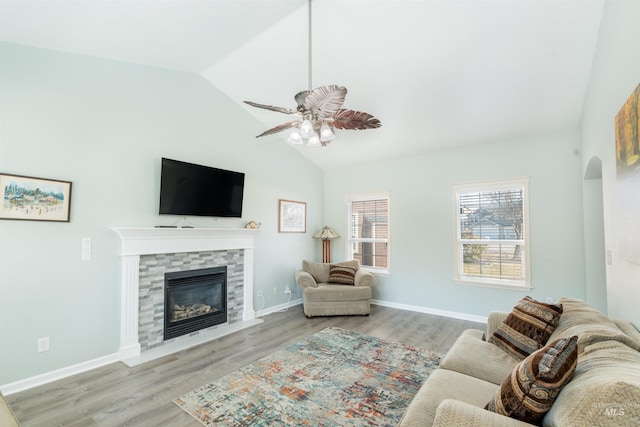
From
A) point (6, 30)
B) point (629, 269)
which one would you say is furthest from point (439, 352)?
point (6, 30)

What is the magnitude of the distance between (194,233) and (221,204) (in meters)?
0.57

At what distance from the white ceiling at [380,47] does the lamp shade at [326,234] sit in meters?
2.34

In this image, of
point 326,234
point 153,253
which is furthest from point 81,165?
point 326,234

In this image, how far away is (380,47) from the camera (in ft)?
9.64

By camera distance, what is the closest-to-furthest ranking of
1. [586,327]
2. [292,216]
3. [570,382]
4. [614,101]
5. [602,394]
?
[602,394] < [570,382] < [586,327] < [614,101] < [292,216]

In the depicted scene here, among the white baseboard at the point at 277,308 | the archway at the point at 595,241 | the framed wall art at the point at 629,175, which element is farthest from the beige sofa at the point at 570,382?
the white baseboard at the point at 277,308

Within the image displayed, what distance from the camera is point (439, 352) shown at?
3.25 meters

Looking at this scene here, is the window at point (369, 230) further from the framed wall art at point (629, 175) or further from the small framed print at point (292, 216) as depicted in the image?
the framed wall art at point (629, 175)

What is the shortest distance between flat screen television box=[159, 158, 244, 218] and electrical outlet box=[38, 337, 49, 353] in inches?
61.2

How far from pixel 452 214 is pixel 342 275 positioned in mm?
2019

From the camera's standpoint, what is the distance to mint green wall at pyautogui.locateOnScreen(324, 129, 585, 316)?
3730mm

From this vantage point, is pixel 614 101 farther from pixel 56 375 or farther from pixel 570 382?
pixel 56 375

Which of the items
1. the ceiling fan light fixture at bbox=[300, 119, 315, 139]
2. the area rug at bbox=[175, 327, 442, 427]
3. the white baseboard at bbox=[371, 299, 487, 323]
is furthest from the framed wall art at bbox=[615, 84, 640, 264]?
the white baseboard at bbox=[371, 299, 487, 323]

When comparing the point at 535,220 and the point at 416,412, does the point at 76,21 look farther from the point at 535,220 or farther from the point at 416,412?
the point at 535,220
